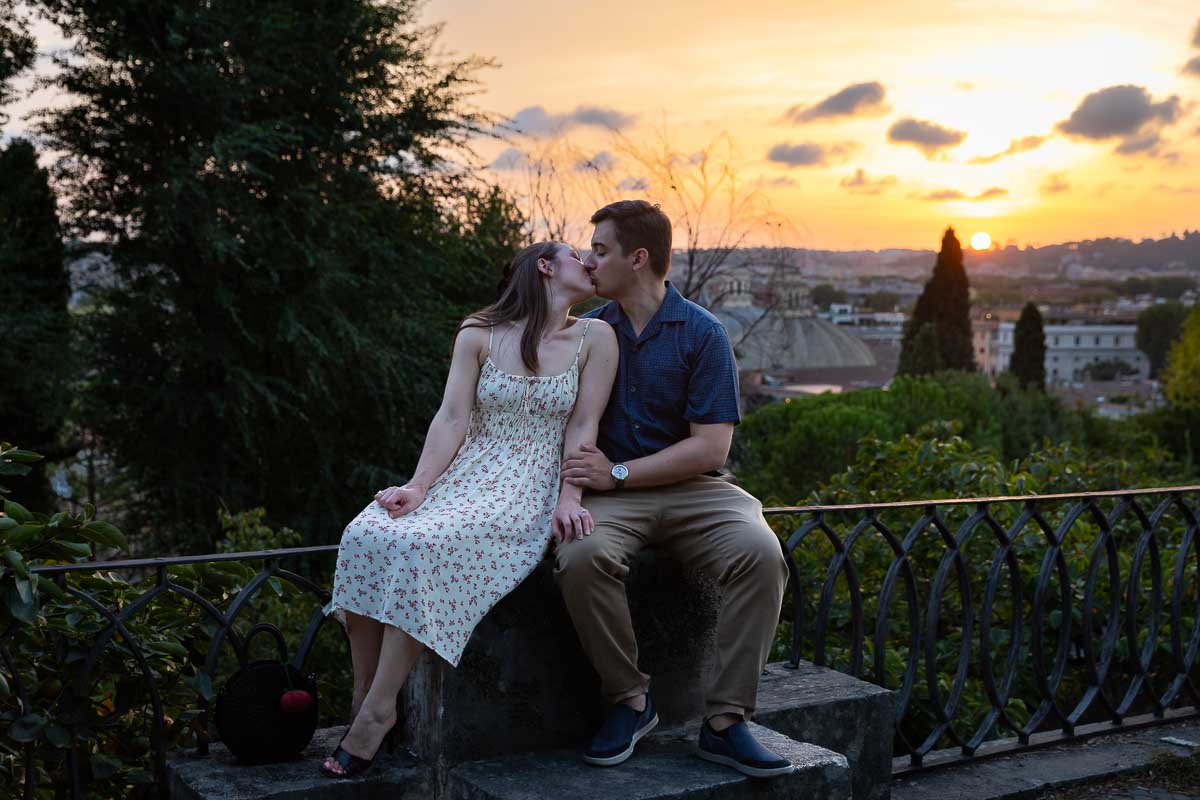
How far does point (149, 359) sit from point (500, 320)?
41.1ft

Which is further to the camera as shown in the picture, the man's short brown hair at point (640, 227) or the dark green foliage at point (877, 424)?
the dark green foliage at point (877, 424)

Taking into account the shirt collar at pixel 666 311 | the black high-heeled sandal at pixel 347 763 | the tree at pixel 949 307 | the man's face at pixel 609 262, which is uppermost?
the tree at pixel 949 307

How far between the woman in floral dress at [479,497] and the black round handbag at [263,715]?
11 cm

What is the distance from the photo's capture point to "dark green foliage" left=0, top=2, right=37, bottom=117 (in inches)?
556

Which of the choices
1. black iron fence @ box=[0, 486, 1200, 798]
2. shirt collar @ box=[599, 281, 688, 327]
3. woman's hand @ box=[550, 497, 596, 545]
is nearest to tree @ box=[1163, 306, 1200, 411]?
black iron fence @ box=[0, 486, 1200, 798]

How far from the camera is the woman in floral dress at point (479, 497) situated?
2.75m

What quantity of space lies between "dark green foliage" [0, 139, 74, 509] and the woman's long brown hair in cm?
1128

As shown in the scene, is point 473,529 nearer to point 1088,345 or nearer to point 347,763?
point 347,763

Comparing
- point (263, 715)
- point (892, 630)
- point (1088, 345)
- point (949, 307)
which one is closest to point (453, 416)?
point (263, 715)

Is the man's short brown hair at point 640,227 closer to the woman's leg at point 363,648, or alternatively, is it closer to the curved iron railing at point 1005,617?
the curved iron railing at point 1005,617

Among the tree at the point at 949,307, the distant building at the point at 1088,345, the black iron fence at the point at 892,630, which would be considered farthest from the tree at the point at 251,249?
the distant building at the point at 1088,345

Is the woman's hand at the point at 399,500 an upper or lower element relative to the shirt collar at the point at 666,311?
lower

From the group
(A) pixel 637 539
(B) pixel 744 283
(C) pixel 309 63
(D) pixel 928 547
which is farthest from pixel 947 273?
(A) pixel 637 539

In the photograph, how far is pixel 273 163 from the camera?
1463 cm
